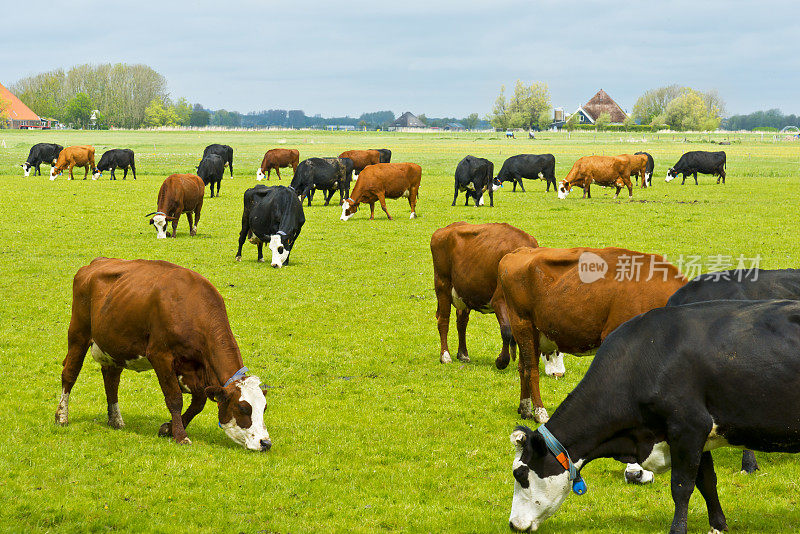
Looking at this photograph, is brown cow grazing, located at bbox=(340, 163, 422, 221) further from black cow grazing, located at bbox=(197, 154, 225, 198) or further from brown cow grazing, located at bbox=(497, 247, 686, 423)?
brown cow grazing, located at bbox=(497, 247, 686, 423)

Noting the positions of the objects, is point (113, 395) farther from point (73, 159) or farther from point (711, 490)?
point (73, 159)

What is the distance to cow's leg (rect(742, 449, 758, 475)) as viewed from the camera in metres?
7.88

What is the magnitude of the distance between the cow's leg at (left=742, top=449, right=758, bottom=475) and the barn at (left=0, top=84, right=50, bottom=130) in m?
173

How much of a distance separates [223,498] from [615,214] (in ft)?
85.0

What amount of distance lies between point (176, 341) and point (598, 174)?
111 feet

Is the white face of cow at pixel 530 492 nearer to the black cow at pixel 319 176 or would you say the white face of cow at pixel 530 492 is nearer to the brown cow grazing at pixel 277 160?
the black cow at pixel 319 176

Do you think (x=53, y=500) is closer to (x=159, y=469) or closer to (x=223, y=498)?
(x=159, y=469)

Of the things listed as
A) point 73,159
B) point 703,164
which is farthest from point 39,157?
point 703,164

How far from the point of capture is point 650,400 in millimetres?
5820

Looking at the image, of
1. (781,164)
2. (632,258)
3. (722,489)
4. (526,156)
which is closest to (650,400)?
(722,489)

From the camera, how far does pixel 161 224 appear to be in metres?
24.5

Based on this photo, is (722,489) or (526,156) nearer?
(722,489)

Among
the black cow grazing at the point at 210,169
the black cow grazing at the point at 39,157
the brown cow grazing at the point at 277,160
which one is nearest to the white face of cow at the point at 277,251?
the black cow grazing at the point at 210,169

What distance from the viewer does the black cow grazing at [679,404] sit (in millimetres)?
5645
